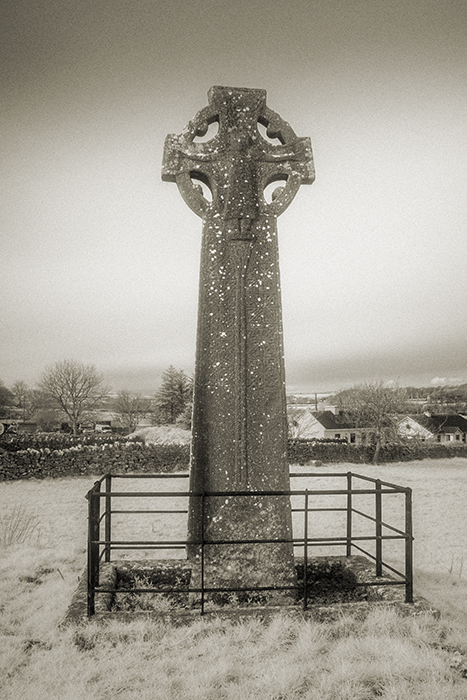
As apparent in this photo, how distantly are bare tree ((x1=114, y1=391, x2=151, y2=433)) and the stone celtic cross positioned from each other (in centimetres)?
5996

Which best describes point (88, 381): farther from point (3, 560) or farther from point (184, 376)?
point (3, 560)

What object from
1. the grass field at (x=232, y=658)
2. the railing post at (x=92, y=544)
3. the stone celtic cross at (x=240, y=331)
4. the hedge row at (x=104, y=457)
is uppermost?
the stone celtic cross at (x=240, y=331)

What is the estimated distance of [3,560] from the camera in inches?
270

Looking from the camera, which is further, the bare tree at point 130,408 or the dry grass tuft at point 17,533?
the bare tree at point 130,408

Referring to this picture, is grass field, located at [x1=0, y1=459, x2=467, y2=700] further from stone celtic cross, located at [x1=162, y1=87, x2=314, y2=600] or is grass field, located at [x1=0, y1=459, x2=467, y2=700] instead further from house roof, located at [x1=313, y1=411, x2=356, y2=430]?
house roof, located at [x1=313, y1=411, x2=356, y2=430]

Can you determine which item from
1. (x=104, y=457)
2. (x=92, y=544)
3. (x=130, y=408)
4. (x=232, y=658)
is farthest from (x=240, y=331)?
(x=130, y=408)

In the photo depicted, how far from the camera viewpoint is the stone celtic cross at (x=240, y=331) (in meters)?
4.90

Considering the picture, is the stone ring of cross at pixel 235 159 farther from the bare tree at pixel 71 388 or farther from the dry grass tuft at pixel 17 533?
the bare tree at pixel 71 388

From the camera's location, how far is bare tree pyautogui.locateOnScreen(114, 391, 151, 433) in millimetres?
65375

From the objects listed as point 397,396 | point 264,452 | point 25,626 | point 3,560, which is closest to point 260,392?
point 264,452

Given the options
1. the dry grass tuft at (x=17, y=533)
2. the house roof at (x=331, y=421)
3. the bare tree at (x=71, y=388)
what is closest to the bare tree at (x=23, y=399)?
the bare tree at (x=71, y=388)

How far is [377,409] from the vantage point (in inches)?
1314

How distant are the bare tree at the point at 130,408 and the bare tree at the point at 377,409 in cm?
3469

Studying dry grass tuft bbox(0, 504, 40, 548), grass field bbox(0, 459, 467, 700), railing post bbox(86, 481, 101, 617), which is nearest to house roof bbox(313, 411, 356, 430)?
dry grass tuft bbox(0, 504, 40, 548)
